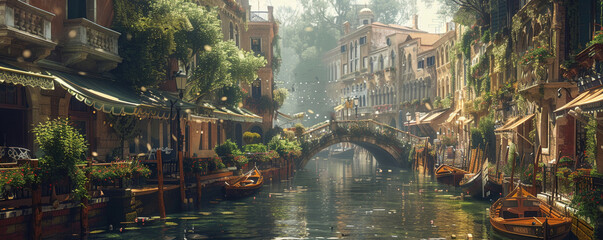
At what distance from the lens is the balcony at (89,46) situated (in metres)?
18.7

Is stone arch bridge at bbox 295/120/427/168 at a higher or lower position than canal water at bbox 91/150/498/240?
higher

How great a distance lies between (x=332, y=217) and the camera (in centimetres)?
2127

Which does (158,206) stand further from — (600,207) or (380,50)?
(380,50)

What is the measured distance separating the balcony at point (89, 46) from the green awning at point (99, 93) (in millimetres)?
431

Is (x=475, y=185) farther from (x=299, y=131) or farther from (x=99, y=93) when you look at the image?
(x=299, y=131)

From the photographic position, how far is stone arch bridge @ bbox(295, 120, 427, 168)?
44.0 m

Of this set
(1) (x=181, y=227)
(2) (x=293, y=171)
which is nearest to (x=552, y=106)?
(1) (x=181, y=227)

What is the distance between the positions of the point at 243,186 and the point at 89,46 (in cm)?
867

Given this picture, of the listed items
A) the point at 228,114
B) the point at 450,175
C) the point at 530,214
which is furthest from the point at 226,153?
the point at 530,214

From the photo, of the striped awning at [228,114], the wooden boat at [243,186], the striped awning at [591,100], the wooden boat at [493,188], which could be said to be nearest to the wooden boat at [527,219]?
the striped awning at [591,100]

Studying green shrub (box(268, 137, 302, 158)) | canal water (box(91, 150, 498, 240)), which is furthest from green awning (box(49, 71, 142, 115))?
green shrub (box(268, 137, 302, 158))

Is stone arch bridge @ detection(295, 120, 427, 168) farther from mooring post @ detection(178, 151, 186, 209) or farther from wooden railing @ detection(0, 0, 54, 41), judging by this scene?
wooden railing @ detection(0, 0, 54, 41)

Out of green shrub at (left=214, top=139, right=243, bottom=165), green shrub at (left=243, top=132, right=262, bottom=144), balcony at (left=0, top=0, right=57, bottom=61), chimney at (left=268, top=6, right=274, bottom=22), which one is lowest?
green shrub at (left=214, top=139, right=243, bottom=165)

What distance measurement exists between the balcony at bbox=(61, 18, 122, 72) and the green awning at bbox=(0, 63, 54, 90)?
9.40ft
